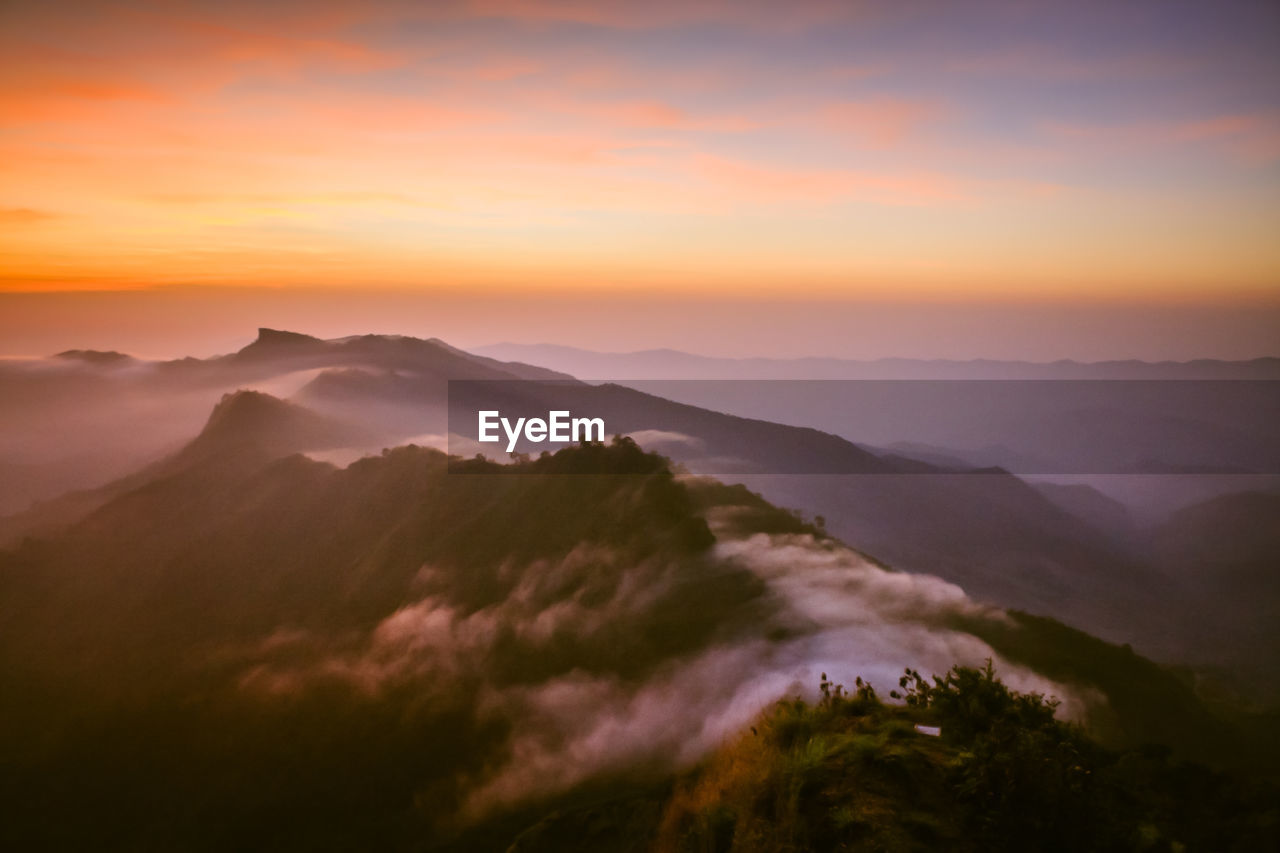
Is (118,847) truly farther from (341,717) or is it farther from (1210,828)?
(1210,828)

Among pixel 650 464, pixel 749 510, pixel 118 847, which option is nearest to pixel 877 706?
pixel 650 464

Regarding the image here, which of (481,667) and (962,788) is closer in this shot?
(962,788)

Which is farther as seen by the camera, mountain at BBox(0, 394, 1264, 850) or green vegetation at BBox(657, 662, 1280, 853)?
mountain at BBox(0, 394, 1264, 850)

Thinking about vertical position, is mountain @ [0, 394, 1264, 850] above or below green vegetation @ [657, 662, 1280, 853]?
below

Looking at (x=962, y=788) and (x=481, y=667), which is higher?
(x=962, y=788)
